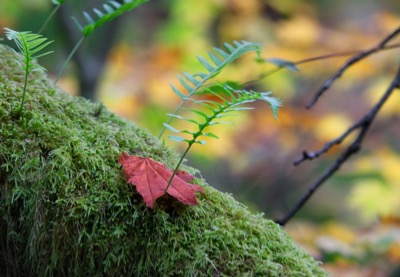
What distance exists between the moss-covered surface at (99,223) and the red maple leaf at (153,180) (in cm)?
2

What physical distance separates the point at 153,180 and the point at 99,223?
122 millimetres

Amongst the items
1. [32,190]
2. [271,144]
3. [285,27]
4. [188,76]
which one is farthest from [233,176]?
[32,190]

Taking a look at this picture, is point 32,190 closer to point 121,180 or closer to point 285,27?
point 121,180

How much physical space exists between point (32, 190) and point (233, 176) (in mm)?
4168

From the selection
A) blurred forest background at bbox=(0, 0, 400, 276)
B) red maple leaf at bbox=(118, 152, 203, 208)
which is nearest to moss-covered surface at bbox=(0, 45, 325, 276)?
red maple leaf at bbox=(118, 152, 203, 208)

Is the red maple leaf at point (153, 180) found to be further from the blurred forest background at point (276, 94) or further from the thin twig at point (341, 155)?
the blurred forest background at point (276, 94)

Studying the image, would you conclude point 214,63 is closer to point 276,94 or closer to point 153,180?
point 153,180

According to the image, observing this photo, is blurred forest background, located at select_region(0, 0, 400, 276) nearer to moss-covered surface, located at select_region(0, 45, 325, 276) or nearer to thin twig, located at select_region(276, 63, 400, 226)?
thin twig, located at select_region(276, 63, 400, 226)

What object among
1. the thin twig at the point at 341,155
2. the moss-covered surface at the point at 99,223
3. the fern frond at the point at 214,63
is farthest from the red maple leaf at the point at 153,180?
the thin twig at the point at 341,155

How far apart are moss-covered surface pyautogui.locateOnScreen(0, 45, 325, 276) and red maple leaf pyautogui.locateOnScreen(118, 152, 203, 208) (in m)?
0.02

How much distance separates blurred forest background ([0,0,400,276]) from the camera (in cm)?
373

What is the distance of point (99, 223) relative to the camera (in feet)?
3.05

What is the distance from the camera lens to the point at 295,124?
15.5ft

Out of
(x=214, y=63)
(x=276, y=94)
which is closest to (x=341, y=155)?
(x=214, y=63)
